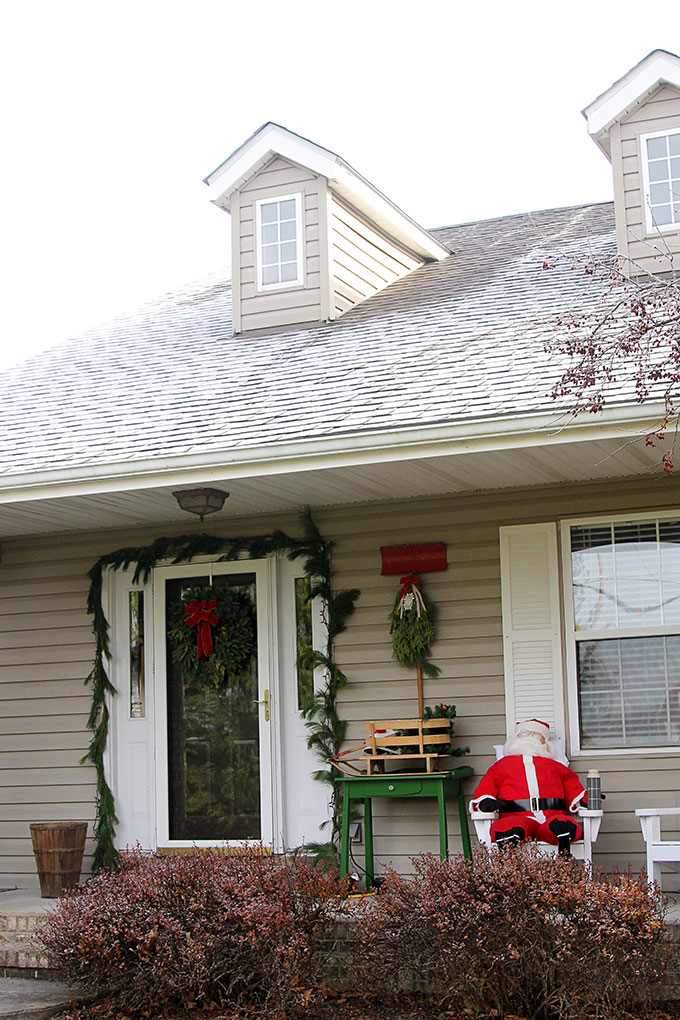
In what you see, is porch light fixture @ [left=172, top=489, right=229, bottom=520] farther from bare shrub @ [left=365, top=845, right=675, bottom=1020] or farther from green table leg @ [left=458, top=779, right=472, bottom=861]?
bare shrub @ [left=365, top=845, right=675, bottom=1020]

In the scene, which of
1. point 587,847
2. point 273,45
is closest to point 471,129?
point 273,45

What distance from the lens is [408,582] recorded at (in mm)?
7195

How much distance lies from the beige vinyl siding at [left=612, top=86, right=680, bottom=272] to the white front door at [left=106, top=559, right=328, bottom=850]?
3.27 m

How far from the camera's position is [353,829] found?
7.12m

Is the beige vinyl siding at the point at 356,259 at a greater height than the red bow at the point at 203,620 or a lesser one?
greater

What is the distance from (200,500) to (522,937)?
3.09m

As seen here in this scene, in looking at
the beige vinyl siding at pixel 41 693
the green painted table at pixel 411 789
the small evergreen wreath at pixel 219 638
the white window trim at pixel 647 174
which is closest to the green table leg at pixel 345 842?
the green painted table at pixel 411 789

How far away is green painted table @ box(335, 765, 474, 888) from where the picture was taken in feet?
21.3

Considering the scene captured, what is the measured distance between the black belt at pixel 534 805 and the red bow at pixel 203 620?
91.2 inches

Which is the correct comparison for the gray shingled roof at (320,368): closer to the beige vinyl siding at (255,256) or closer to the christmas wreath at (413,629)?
the beige vinyl siding at (255,256)

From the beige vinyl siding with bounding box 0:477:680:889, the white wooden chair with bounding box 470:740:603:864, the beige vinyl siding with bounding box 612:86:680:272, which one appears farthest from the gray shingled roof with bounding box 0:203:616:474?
the white wooden chair with bounding box 470:740:603:864

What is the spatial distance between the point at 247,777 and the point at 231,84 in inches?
527

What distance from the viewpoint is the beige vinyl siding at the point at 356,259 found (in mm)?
9031

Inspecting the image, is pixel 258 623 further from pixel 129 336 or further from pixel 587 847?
pixel 129 336
